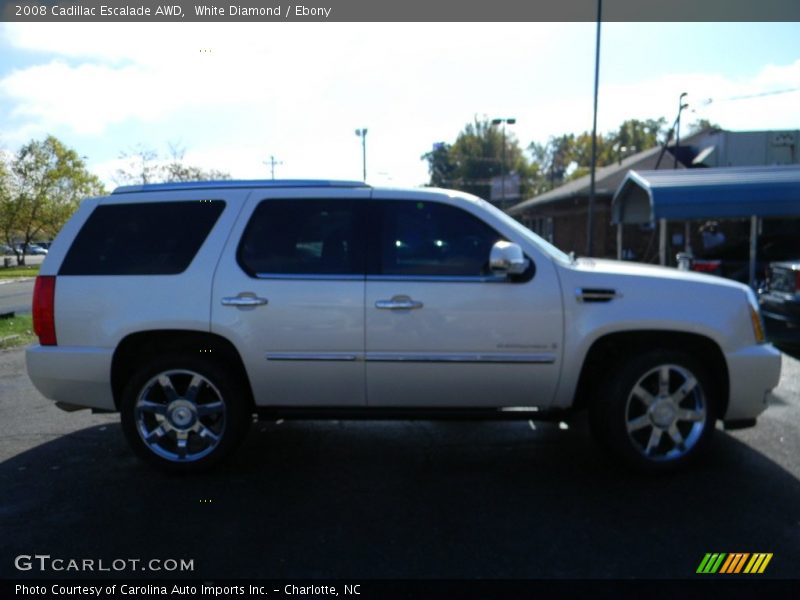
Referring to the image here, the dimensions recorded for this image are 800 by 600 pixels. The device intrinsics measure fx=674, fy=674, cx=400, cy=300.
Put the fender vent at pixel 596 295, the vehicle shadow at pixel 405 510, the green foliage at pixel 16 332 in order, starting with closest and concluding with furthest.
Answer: the vehicle shadow at pixel 405 510 < the fender vent at pixel 596 295 < the green foliage at pixel 16 332

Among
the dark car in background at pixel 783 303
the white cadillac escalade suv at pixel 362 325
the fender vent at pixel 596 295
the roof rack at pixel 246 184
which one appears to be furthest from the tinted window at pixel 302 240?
the dark car in background at pixel 783 303

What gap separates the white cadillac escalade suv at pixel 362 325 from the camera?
4254 millimetres

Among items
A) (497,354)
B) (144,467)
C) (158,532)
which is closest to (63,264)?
(144,467)

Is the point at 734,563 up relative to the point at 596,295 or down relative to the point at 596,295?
down

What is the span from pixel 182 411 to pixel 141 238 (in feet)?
3.93

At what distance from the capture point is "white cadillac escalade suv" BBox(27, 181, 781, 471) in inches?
167

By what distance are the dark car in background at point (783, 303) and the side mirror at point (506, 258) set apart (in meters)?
6.04

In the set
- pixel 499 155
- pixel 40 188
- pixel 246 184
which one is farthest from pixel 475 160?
pixel 246 184

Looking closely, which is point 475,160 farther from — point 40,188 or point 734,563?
point 734,563

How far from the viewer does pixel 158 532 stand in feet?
A: 12.1

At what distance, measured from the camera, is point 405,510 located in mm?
3943

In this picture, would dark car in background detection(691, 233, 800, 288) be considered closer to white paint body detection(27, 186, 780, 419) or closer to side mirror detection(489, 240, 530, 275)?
white paint body detection(27, 186, 780, 419)

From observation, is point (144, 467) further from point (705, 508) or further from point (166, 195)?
point (705, 508)

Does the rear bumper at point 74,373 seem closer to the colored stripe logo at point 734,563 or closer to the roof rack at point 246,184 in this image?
the roof rack at point 246,184
